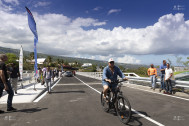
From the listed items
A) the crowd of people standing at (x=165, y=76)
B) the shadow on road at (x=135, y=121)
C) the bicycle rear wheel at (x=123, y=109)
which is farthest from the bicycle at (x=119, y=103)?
the crowd of people standing at (x=165, y=76)

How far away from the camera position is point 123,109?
179 inches

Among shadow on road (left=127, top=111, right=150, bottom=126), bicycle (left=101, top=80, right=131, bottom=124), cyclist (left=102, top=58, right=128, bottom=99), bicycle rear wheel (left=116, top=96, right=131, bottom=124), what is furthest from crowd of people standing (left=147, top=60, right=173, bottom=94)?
bicycle rear wheel (left=116, top=96, right=131, bottom=124)

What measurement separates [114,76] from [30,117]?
3091mm

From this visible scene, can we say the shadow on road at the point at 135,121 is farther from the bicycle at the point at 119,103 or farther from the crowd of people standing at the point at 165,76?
the crowd of people standing at the point at 165,76

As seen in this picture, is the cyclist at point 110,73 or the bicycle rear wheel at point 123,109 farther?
the cyclist at point 110,73

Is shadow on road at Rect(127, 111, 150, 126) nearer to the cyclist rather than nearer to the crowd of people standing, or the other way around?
the cyclist

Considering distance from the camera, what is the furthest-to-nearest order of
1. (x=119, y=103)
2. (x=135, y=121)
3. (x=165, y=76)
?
(x=165, y=76), (x=119, y=103), (x=135, y=121)

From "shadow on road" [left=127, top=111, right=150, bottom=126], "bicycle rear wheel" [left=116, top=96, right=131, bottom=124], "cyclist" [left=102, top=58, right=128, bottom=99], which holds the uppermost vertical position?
"cyclist" [left=102, top=58, right=128, bottom=99]

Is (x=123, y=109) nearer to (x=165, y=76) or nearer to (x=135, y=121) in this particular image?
(x=135, y=121)

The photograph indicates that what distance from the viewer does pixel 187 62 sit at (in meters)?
20.7

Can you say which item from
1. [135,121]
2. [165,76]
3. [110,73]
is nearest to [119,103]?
[135,121]

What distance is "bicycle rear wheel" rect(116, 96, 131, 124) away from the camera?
4275 millimetres

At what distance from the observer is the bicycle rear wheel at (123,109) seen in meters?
4.28

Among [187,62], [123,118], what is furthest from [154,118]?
[187,62]
